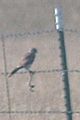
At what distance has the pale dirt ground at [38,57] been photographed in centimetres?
913

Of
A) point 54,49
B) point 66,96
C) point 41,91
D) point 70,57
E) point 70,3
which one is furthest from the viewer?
point 70,3

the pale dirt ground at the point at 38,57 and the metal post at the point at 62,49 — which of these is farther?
the pale dirt ground at the point at 38,57

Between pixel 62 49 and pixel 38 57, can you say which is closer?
pixel 62 49

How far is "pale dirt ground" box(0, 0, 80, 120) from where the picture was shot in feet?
30.0

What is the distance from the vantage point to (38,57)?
13.2 m

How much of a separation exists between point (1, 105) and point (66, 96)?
11.3 feet

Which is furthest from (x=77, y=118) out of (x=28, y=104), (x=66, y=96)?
(x=66, y=96)

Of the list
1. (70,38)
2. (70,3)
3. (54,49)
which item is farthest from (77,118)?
(70,3)

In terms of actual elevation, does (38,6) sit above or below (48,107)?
above

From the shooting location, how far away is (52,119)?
8383mm

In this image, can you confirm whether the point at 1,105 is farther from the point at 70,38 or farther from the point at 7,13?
Answer: the point at 7,13

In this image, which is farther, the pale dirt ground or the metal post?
the pale dirt ground

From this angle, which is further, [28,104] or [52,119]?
[28,104]

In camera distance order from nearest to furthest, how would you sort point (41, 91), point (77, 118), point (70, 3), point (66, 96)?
point (66, 96) < point (77, 118) < point (41, 91) < point (70, 3)
